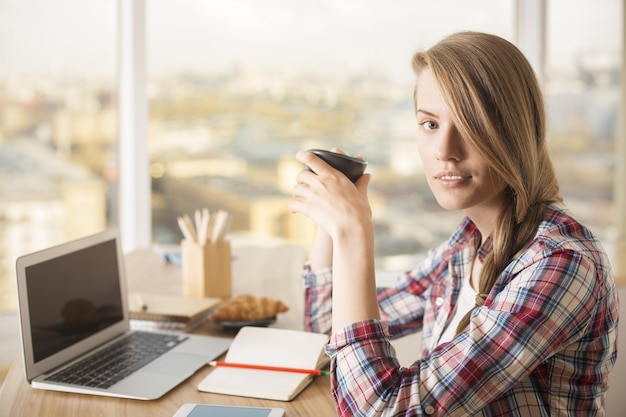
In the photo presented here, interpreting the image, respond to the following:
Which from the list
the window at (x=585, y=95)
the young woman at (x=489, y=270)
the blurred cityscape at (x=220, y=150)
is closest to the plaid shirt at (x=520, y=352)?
the young woman at (x=489, y=270)

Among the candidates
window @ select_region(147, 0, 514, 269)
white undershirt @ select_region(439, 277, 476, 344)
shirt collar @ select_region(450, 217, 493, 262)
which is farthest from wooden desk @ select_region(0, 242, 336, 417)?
window @ select_region(147, 0, 514, 269)

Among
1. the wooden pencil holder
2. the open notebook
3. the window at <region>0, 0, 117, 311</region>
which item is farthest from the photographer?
the window at <region>0, 0, 117, 311</region>

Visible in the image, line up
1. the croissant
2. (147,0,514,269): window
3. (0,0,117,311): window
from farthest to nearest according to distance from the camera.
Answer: (147,0,514,269): window
(0,0,117,311): window
the croissant

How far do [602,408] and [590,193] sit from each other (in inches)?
99.0

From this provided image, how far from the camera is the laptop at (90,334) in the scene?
126 cm

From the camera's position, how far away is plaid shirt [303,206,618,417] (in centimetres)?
103

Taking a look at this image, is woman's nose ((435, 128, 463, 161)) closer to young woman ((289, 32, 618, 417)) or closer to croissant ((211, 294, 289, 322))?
young woman ((289, 32, 618, 417))

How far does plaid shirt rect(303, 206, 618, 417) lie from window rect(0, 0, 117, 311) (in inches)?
81.7

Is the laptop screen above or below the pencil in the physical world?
above

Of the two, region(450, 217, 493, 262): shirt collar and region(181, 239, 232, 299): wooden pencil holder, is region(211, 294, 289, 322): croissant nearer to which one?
region(181, 239, 232, 299): wooden pencil holder

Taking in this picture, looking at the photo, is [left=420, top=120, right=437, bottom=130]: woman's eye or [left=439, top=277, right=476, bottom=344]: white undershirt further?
[left=439, top=277, right=476, bottom=344]: white undershirt

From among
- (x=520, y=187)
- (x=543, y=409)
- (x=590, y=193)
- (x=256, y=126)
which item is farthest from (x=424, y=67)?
(x=590, y=193)

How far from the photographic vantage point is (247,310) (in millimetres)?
1589

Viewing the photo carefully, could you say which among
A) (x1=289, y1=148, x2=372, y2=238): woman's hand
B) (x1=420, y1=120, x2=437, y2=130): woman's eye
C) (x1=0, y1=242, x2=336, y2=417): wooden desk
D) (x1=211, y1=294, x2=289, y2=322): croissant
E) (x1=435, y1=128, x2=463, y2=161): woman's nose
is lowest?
(x1=0, y1=242, x2=336, y2=417): wooden desk
